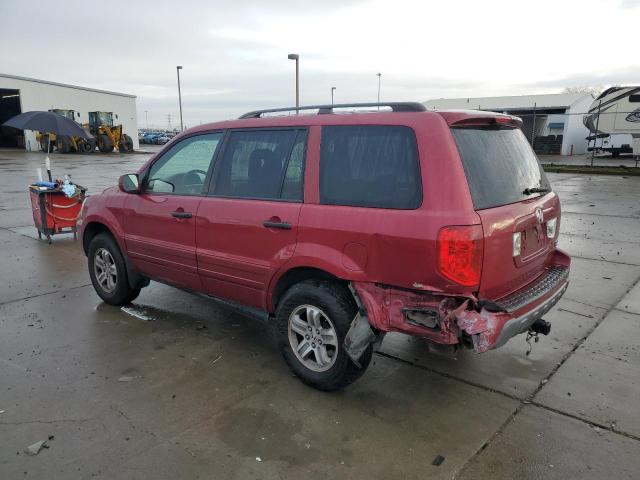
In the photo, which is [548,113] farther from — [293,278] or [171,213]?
[293,278]

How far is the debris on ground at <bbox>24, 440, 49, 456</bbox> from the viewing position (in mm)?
2801

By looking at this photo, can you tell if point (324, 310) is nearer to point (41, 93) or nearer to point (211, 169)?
point (211, 169)

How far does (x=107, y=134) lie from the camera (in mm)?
37344

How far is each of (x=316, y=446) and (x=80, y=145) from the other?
3899 centimetres

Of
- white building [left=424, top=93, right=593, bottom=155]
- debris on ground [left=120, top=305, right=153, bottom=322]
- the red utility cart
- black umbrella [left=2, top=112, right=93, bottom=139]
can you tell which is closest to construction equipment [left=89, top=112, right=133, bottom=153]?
white building [left=424, top=93, right=593, bottom=155]

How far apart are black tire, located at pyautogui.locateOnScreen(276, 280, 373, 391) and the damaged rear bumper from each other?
0.17 meters

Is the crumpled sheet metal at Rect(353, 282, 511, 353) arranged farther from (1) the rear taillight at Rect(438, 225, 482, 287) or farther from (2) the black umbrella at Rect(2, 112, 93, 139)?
(2) the black umbrella at Rect(2, 112, 93, 139)

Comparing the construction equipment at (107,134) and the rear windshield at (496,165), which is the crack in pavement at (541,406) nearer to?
the rear windshield at (496,165)

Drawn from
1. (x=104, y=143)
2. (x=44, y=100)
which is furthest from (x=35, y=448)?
(x=44, y=100)

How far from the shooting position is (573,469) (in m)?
2.68

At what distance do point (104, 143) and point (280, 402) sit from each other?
125ft

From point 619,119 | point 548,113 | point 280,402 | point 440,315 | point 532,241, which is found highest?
point 548,113

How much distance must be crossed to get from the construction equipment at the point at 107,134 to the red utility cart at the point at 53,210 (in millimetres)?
31702

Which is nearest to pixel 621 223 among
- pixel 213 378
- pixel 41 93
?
pixel 213 378
